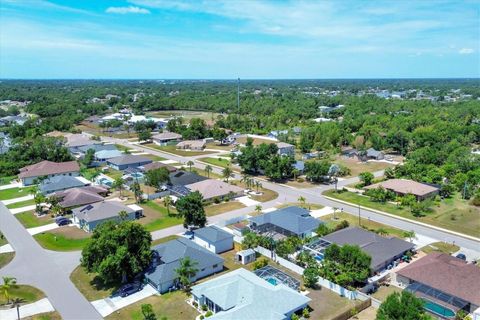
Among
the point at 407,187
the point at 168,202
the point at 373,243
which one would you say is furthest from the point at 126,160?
the point at 373,243

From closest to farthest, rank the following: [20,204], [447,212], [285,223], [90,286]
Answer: [90,286] < [285,223] < [447,212] < [20,204]

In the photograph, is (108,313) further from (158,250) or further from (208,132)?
(208,132)

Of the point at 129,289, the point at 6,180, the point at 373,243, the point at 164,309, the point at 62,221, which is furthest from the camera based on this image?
the point at 6,180

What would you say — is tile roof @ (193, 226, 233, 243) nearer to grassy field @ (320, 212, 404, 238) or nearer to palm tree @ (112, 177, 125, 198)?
grassy field @ (320, 212, 404, 238)

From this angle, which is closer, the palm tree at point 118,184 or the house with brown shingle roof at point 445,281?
the house with brown shingle roof at point 445,281

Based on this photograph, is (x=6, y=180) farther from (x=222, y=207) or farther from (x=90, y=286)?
(x=90, y=286)

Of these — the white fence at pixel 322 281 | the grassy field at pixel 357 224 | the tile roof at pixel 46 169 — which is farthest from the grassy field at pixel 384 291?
the tile roof at pixel 46 169

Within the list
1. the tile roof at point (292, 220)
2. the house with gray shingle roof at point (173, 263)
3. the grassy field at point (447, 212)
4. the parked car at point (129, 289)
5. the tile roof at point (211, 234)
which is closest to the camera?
the parked car at point (129, 289)

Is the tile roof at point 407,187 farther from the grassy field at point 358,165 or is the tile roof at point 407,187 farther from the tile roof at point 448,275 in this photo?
the tile roof at point 448,275
